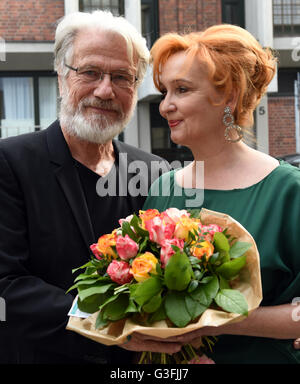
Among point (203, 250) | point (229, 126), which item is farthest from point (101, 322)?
point (229, 126)

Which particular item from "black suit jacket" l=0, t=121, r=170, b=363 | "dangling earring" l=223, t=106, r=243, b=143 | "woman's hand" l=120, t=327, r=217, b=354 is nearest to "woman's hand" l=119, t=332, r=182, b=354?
"woman's hand" l=120, t=327, r=217, b=354

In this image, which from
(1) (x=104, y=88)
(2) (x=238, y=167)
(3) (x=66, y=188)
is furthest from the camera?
(1) (x=104, y=88)

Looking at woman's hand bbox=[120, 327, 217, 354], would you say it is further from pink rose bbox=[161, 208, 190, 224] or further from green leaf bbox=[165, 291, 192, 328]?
pink rose bbox=[161, 208, 190, 224]

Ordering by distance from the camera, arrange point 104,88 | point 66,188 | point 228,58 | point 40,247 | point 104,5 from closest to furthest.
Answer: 1. point 228,58
2. point 40,247
3. point 66,188
4. point 104,88
5. point 104,5

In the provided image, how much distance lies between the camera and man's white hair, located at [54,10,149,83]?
280cm

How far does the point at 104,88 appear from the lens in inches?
109

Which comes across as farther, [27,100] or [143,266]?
[27,100]

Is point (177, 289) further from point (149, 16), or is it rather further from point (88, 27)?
point (149, 16)

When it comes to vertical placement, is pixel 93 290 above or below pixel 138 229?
below

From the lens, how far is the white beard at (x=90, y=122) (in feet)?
9.16

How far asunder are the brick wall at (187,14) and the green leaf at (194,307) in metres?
14.5

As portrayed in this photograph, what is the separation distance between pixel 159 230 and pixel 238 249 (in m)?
0.29

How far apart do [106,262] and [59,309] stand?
46cm

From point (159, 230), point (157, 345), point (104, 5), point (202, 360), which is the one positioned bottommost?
point (202, 360)
